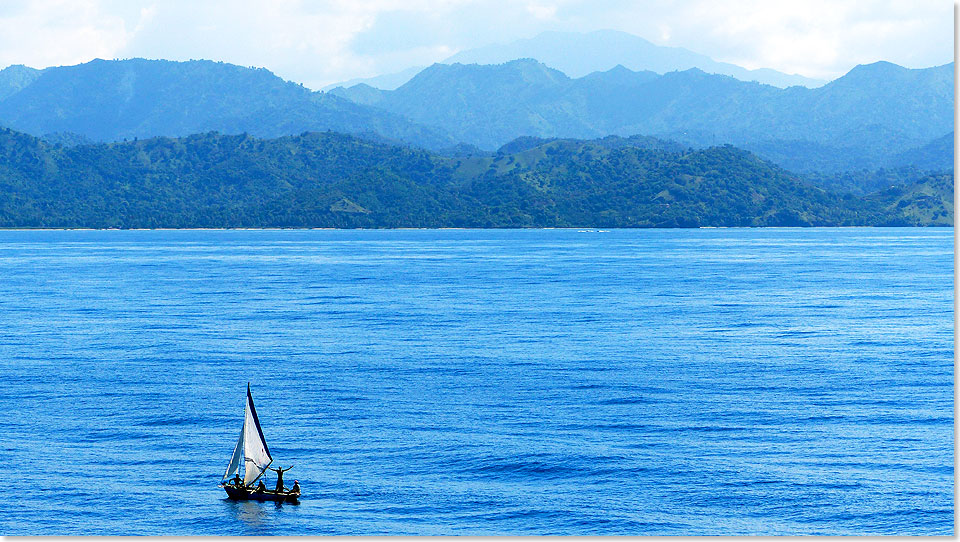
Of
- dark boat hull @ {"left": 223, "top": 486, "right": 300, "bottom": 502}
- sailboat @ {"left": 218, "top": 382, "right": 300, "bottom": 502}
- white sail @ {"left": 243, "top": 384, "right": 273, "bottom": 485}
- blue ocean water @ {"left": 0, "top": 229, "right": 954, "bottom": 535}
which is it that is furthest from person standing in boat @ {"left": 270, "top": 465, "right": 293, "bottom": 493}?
blue ocean water @ {"left": 0, "top": 229, "right": 954, "bottom": 535}

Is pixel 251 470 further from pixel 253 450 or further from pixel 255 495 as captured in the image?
pixel 253 450

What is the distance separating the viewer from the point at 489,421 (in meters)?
75.4

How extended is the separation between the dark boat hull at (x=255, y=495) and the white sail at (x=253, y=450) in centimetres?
59

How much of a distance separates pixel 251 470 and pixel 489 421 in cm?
2039

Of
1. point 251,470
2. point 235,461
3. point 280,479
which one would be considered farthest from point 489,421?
point 235,461

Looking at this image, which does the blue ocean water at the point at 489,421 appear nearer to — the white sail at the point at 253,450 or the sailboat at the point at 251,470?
the sailboat at the point at 251,470

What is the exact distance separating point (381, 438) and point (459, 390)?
16210 millimetres

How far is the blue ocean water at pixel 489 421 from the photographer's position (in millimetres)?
57031

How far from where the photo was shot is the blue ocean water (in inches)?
2245

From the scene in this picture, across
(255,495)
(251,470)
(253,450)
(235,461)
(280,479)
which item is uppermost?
(253,450)

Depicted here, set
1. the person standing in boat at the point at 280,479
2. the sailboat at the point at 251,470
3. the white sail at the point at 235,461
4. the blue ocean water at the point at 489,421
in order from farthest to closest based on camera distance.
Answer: the person standing in boat at the point at 280,479 < the white sail at the point at 235,461 < the sailboat at the point at 251,470 < the blue ocean water at the point at 489,421

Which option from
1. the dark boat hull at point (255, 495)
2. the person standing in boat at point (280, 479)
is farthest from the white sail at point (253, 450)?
the person standing in boat at point (280, 479)

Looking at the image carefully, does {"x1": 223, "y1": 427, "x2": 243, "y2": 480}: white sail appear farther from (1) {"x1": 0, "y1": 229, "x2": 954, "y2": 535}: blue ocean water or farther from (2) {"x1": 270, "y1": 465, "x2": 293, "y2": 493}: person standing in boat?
(2) {"x1": 270, "y1": 465, "x2": 293, "y2": 493}: person standing in boat

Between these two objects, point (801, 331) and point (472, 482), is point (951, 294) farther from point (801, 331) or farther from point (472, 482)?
point (472, 482)
